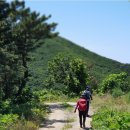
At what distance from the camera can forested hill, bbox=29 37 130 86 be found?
97125 millimetres

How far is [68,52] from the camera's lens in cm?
9919

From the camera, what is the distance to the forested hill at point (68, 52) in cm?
9712

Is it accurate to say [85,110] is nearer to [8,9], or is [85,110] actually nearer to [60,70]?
[8,9]

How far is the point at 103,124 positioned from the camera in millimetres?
19547

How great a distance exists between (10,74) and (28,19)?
19.4 ft

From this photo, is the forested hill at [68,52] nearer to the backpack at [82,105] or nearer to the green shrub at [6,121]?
the green shrub at [6,121]

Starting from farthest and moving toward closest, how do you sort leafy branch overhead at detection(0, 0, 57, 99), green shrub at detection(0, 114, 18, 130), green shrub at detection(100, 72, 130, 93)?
green shrub at detection(100, 72, 130, 93)
leafy branch overhead at detection(0, 0, 57, 99)
green shrub at detection(0, 114, 18, 130)

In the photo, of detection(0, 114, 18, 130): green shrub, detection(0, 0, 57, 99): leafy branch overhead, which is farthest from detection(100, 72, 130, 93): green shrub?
detection(0, 114, 18, 130): green shrub

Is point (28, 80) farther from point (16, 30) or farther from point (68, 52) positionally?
point (68, 52)

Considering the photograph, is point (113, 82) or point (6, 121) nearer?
point (6, 121)

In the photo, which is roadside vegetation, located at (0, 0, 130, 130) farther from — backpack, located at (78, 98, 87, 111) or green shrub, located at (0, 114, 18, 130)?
backpack, located at (78, 98, 87, 111)

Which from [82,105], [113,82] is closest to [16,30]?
[82,105]

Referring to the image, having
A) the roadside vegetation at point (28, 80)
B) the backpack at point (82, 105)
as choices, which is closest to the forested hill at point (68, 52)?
the roadside vegetation at point (28, 80)

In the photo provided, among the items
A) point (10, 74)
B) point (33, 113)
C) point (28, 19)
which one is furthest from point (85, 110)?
point (10, 74)
